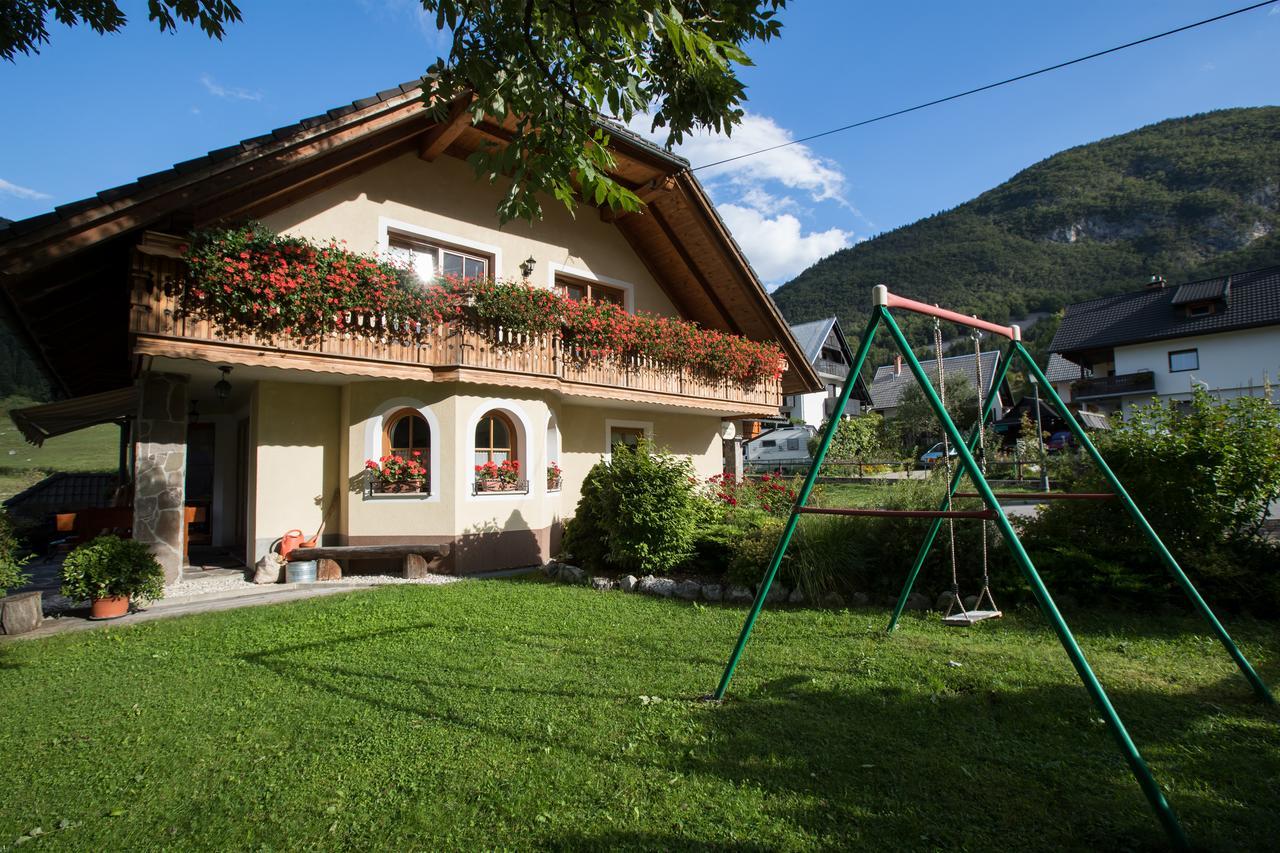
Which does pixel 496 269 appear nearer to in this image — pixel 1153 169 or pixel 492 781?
pixel 492 781

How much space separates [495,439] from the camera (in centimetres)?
1027

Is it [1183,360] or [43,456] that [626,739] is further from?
[1183,360]

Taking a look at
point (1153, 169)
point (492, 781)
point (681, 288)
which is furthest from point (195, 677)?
point (1153, 169)

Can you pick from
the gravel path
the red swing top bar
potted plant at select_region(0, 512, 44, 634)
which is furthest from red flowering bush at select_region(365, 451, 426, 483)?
the red swing top bar

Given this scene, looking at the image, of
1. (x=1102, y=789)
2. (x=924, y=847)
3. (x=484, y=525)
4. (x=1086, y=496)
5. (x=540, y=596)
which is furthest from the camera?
(x=484, y=525)

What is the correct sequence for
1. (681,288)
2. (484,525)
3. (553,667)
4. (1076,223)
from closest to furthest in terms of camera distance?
(553,667), (484,525), (681,288), (1076,223)

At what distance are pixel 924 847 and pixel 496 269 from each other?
10.3m

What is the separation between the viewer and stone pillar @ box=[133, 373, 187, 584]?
26.7 feet

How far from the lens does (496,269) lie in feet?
36.4

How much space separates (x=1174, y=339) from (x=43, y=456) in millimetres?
58174

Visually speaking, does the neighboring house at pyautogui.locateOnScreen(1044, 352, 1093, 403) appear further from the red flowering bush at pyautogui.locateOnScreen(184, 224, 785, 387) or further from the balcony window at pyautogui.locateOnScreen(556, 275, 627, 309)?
the red flowering bush at pyautogui.locateOnScreen(184, 224, 785, 387)

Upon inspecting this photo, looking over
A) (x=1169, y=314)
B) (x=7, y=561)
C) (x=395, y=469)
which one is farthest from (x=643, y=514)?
(x=1169, y=314)

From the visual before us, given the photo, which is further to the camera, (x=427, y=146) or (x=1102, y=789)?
(x=427, y=146)

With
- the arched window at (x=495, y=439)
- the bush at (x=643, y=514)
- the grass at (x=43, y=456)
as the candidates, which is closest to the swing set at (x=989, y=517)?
the bush at (x=643, y=514)
